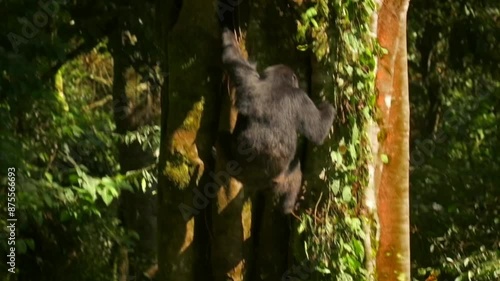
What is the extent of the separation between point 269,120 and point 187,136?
0.48 meters

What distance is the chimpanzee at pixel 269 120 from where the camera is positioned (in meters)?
4.45

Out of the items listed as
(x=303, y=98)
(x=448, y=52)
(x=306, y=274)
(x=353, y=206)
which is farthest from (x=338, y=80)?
(x=448, y=52)

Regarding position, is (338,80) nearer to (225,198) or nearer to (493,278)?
(225,198)

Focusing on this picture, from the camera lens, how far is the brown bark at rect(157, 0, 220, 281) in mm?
4594

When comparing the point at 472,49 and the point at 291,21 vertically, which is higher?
the point at 472,49

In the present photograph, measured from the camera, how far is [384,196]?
517 centimetres

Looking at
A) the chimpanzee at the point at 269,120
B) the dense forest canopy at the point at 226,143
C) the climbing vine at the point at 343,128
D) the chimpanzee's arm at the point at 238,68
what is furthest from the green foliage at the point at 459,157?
the chimpanzee's arm at the point at 238,68

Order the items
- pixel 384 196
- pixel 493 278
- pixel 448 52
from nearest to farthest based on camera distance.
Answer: pixel 384 196 → pixel 493 278 → pixel 448 52

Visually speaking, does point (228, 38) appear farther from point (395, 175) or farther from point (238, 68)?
point (395, 175)

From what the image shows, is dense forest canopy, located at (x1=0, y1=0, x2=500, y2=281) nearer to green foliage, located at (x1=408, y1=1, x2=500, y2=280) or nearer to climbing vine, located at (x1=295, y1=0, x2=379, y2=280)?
climbing vine, located at (x1=295, y1=0, x2=379, y2=280)

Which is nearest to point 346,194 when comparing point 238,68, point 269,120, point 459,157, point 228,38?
point 269,120

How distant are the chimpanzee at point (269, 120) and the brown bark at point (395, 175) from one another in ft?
2.39

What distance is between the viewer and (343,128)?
4.65 m

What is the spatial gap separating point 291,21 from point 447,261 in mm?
3464
